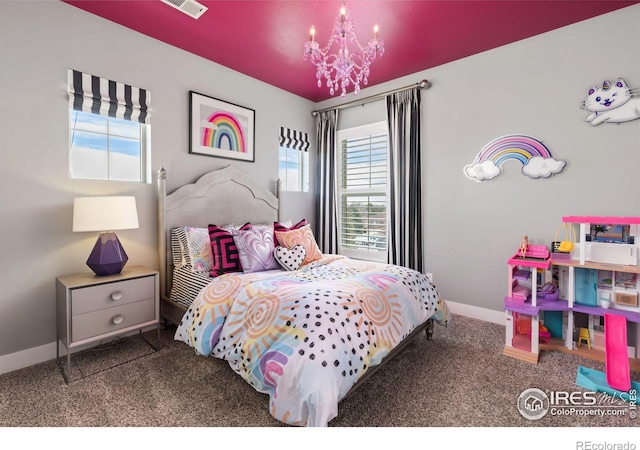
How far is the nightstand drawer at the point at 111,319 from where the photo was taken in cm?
204

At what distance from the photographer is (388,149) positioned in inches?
142

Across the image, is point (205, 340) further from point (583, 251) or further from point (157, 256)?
point (583, 251)

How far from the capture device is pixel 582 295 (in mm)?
2385

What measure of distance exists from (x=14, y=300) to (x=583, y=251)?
13.2 feet

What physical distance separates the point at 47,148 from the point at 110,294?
3.75ft

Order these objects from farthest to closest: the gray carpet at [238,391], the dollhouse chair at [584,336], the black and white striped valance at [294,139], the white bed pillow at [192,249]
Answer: the black and white striped valance at [294,139] < the white bed pillow at [192,249] < the dollhouse chair at [584,336] < the gray carpet at [238,391]

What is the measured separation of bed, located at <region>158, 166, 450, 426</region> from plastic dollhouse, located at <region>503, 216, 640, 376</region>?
0.62 meters

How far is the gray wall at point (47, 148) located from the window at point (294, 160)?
1465mm

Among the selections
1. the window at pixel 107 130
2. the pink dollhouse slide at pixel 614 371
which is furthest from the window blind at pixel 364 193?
the window at pixel 107 130

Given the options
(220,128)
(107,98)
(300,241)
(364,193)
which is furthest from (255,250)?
(364,193)

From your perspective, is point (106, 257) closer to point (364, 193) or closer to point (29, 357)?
point (29, 357)

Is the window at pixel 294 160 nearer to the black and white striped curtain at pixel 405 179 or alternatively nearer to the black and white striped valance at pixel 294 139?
the black and white striped valance at pixel 294 139

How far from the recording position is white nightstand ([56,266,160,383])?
2020 millimetres

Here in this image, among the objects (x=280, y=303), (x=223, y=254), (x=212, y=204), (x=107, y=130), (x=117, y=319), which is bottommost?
(x=117, y=319)
